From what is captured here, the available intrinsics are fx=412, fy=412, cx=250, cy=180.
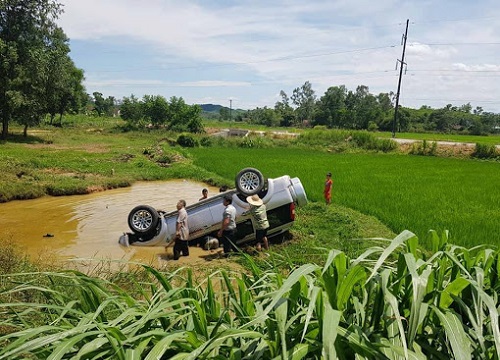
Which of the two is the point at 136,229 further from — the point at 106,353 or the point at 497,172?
the point at 497,172

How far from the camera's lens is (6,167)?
17750 mm

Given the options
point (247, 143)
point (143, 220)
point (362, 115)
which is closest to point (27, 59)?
point (247, 143)

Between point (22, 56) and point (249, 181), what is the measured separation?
96.6 feet

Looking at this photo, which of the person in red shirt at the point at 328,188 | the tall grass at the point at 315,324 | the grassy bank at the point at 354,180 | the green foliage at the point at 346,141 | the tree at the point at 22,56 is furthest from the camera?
the green foliage at the point at 346,141

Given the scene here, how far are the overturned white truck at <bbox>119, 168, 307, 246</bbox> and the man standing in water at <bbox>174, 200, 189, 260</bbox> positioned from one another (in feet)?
1.36

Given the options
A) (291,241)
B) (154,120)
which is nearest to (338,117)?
(154,120)

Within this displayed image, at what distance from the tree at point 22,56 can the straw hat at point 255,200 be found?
1101 inches

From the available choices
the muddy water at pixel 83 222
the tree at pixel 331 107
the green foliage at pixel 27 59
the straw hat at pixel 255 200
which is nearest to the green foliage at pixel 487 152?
the muddy water at pixel 83 222

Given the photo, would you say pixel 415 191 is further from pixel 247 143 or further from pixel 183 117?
pixel 183 117

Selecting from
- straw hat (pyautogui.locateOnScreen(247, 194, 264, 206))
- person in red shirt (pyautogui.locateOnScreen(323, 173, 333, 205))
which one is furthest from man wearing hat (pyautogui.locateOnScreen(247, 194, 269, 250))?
person in red shirt (pyautogui.locateOnScreen(323, 173, 333, 205))

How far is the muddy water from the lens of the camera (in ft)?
29.9

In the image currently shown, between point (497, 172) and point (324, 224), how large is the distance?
1721 cm

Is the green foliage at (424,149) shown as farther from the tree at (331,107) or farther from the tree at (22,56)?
the tree at (331,107)

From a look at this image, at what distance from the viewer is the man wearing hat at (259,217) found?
27.3 feet
